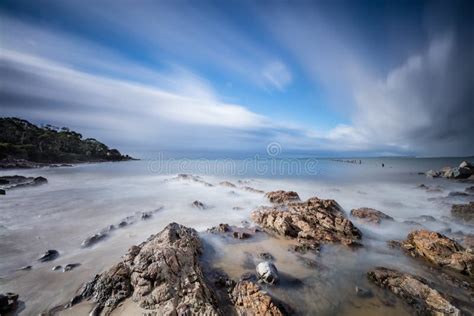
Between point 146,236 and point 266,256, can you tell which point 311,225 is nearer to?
point 266,256

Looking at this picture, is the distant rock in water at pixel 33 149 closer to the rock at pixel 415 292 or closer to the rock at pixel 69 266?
the rock at pixel 69 266

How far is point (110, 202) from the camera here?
1486 cm

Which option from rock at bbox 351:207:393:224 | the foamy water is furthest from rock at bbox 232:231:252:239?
rock at bbox 351:207:393:224

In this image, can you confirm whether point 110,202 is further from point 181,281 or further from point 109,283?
point 181,281

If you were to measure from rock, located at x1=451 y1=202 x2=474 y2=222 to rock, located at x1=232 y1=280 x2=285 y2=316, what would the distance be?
47.0 ft

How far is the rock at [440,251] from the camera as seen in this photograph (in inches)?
252

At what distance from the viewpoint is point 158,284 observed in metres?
4.52

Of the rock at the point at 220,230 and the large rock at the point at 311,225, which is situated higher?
the large rock at the point at 311,225

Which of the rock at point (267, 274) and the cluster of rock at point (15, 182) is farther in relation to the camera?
the cluster of rock at point (15, 182)

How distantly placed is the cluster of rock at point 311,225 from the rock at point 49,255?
7.84 m

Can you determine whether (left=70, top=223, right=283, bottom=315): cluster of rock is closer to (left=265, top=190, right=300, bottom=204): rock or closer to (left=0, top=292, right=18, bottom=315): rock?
(left=0, top=292, right=18, bottom=315): rock

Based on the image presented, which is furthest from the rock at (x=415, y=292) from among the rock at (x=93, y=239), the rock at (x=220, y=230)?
the rock at (x=93, y=239)

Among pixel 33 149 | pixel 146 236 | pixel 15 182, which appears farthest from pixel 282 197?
pixel 33 149

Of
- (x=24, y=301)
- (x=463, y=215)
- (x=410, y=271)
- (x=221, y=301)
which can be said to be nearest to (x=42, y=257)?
(x=24, y=301)
